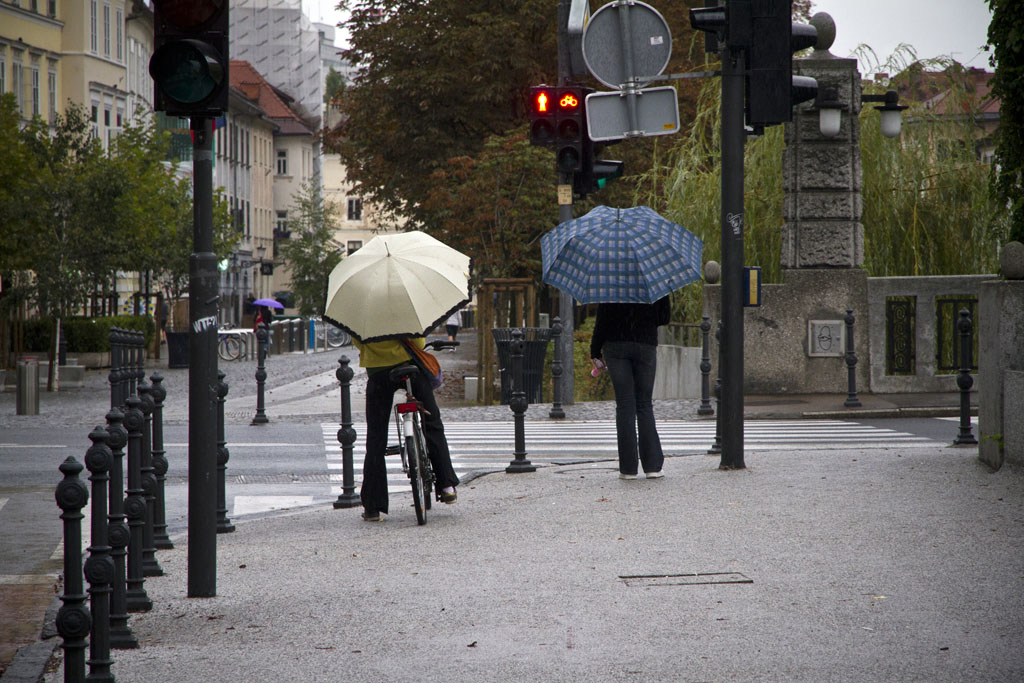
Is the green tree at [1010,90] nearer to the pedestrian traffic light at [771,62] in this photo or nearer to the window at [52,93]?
the pedestrian traffic light at [771,62]

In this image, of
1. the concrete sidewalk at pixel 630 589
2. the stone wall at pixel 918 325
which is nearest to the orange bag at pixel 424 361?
the concrete sidewalk at pixel 630 589

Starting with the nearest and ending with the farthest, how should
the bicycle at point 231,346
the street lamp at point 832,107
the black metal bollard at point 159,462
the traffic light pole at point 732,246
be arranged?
the black metal bollard at point 159,462 < the traffic light pole at point 732,246 < the street lamp at point 832,107 < the bicycle at point 231,346

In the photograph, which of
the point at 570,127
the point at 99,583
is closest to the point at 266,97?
the point at 570,127

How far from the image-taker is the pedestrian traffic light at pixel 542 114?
17.0m

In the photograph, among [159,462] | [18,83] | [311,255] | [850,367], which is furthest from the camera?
[311,255]

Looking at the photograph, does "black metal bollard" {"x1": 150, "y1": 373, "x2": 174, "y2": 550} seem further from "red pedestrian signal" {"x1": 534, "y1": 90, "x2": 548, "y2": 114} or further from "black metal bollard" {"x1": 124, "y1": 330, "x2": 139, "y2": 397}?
"red pedestrian signal" {"x1": 534, "y1": 90, "x2": 548, "y2": 114}

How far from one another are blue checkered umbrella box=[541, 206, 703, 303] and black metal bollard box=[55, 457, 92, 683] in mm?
5621

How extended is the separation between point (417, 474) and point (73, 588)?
4340mm

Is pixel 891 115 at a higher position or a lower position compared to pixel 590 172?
higher

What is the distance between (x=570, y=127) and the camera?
17.2 meters

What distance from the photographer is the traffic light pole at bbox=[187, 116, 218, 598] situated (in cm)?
679

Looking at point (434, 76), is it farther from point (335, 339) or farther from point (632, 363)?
point (632, 363)

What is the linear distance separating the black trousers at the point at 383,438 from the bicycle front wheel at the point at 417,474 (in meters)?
0.23

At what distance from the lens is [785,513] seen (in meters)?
8.93
